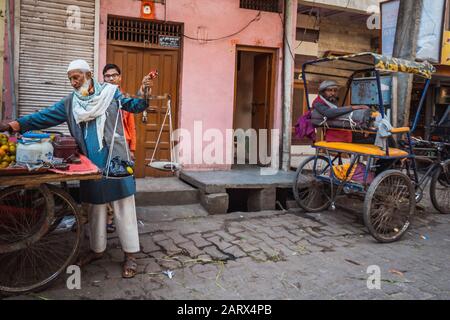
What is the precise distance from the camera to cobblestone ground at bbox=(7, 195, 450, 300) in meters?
3.79

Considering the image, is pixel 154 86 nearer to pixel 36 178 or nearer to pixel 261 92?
pixel 261 92

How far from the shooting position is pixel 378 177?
207 inches

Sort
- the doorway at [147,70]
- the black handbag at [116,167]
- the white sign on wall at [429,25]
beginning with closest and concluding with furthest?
the black handbag at [116,167]
the doorway at [147,70]
the white sign on wall at [429,25]

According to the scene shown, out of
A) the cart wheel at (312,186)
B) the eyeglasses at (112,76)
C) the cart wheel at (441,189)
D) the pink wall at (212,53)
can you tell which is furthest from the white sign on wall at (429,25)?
the eyeglasses at (112,76)

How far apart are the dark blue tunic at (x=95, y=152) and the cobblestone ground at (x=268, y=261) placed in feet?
2.53

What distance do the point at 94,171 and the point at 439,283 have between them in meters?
3.43

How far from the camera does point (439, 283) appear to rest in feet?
13.5

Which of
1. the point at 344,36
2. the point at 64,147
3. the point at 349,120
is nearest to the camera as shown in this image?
the point at 64,147

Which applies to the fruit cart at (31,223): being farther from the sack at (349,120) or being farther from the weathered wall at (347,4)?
the weathered wall at (347,4)

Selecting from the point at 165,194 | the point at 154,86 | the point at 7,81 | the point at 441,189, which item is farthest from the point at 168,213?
the point at 441,189

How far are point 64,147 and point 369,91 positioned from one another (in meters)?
4.47

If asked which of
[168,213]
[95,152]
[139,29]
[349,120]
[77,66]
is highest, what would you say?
[139,29]

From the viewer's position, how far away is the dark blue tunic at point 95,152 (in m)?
3.93
